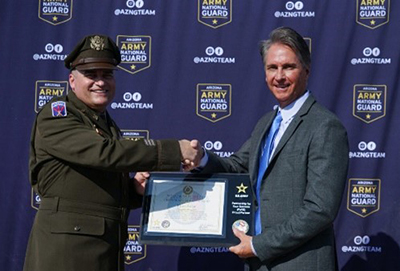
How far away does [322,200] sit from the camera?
2.22 metres

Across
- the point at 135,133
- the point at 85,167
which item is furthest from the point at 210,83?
the point at 85,167

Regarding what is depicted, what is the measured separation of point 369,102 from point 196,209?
1796 mm

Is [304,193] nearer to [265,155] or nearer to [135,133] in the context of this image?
[265,155]

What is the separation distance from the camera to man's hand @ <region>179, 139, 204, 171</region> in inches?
102

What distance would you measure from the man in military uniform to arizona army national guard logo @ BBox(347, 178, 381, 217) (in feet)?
5.45

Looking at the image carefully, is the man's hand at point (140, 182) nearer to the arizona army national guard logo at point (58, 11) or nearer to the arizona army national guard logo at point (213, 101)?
the arizona army national guard logo at point (213, 101)

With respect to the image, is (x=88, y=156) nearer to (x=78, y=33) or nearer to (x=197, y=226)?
(x=197, y=226)

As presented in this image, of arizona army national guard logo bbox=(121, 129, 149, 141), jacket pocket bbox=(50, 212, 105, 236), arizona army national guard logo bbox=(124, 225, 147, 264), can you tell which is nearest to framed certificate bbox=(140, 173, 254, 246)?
jacket pocket bbox=(50, 212, 105, 236)

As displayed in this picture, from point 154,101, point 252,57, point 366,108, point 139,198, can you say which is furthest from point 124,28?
point 366,108

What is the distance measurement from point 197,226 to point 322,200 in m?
0.65

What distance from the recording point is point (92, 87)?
2635 millimetres

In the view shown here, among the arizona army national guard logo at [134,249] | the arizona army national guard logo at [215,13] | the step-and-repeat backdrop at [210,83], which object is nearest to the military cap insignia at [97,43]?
the step-and-repeat backdrop at [210,83]

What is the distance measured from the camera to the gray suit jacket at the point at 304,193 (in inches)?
87.5

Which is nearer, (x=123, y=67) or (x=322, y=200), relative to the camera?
(x=322, y=200)
